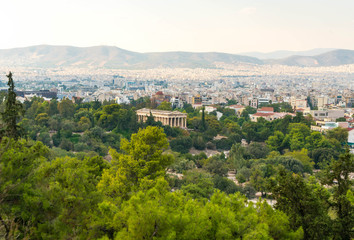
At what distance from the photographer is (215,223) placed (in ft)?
29.9

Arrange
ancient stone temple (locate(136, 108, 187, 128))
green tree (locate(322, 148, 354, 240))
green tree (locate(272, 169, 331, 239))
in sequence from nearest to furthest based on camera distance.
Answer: green tree (locate(272, 169, 331, 239)) < green tree (locate(322, 148, 354, 240)) < ancient stone temple (locate(136, 108, 187, 128))

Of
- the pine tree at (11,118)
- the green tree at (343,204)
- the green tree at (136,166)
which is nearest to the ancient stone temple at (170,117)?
the pine tree at (11,118)

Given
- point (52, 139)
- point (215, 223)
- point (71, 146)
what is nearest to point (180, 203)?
point (215, 223)

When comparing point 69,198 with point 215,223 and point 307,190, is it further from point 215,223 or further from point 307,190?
point 307,190

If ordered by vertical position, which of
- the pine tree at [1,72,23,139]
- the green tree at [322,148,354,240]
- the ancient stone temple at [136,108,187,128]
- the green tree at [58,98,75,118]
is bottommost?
the ancient stone temple at [136,108,187,128]

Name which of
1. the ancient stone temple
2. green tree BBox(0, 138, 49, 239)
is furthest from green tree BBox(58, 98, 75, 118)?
green tree BBox(0, 138, 49, 239)

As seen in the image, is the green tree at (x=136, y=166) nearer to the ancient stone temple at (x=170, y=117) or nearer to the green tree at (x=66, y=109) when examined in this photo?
the green tree at (x=66, y=109)

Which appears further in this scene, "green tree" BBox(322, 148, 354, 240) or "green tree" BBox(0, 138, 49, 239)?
"green tree" BBox(322, 148, 354, 240)

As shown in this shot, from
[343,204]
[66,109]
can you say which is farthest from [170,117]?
[343,204]

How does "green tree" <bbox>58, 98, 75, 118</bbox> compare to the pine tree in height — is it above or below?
below

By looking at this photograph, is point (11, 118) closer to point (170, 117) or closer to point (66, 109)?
point (66, 109)

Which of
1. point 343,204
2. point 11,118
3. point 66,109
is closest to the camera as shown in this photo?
point 343,204

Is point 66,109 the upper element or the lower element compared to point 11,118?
lower

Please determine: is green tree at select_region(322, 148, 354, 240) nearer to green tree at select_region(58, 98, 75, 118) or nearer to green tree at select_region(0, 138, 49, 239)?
green tree at select_region(0, 138, 49, 239)
